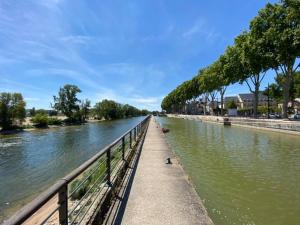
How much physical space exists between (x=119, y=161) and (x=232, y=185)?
13.1 ft

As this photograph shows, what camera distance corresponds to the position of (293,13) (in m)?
31.0

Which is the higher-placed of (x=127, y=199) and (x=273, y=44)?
(x=273, y=44)

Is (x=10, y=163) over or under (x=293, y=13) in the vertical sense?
under

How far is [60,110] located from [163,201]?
9433 centimetres

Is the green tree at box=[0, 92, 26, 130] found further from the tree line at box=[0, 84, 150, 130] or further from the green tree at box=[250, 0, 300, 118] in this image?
the green tree at box=[250, 0, 300, 118]

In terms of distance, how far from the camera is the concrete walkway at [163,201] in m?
5.29

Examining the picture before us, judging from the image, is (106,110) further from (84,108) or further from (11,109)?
(11,109)

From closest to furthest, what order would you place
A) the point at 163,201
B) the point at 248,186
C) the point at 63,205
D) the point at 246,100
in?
the point at 63,205, the point at 163,201, the point at 248,186, the point at 246,100

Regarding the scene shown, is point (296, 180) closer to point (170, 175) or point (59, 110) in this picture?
point (170, 175)

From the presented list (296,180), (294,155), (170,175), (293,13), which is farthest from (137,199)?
(293,13)

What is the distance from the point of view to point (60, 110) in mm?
95562

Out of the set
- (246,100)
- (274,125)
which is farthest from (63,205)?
(246,100)

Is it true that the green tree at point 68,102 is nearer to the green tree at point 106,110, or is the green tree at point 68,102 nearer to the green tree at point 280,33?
the green tree at point 106,110

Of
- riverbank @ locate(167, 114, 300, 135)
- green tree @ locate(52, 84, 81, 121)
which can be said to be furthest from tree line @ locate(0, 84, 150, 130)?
riverbank @ locate(167, 114, 300, 135)
